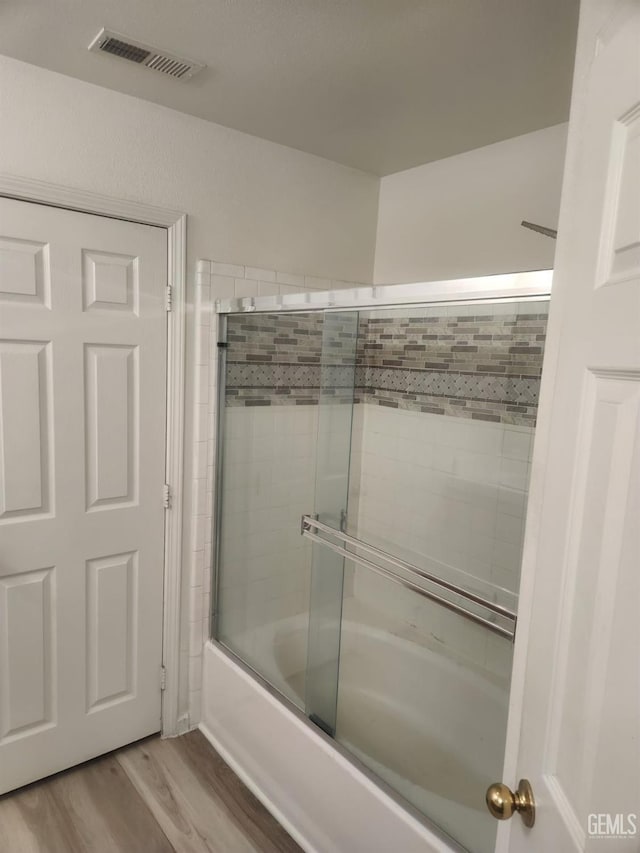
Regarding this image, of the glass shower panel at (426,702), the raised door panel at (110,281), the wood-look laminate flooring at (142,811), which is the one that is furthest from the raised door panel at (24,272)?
the wood-look laminate flooring at (142,811)

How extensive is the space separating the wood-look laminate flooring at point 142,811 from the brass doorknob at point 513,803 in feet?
4.58

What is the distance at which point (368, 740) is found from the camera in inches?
73.9

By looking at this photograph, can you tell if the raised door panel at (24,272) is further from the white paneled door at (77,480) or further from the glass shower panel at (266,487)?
the glass shower panel at (266,487)

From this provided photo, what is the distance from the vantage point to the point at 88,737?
86.0 inches

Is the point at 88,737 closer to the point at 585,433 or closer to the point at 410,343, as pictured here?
the point at 410,343

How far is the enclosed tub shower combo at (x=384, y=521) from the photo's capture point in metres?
1.69

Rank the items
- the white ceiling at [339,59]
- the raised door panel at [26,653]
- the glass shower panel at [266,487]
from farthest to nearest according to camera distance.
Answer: the glass shower panel at [266,487] → the raised door panel at [26,653] → the white ceiling at [339,59]

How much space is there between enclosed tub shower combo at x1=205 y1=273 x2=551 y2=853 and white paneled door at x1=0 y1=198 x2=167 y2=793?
318 mm

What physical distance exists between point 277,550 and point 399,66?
1.79 metres

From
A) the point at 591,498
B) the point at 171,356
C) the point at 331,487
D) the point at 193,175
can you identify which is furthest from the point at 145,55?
the point at 591,498

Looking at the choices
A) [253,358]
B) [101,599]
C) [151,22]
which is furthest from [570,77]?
[101,599]

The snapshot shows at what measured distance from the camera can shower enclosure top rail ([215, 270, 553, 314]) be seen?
123 centimetres

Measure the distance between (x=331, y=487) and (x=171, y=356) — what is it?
79 centimetres

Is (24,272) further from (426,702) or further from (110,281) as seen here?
(426,702)
